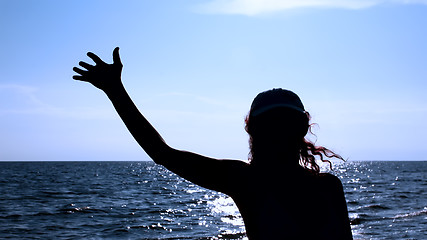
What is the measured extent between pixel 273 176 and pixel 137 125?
0.53 meters

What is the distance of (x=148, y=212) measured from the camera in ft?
64.6

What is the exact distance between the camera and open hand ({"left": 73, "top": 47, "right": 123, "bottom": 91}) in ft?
5.15

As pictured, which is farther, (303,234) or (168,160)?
(168,160)

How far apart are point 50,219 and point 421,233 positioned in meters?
14.4

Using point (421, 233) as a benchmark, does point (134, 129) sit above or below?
above

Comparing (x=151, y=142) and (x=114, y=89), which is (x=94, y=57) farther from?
(x=151, y=142)

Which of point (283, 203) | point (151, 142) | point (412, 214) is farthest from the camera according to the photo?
point (412, 214)

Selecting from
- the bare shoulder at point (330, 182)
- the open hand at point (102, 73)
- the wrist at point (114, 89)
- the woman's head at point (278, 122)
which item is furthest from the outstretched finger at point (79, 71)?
the bare shoulder at point (330, 182)

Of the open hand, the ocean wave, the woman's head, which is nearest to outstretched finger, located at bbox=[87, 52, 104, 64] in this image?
the open hand

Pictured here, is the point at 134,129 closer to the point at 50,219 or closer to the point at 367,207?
the point at 50,219

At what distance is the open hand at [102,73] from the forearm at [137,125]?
1.1 inches

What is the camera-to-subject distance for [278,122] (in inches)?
56.2

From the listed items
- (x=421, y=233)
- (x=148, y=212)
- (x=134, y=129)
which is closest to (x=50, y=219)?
(x=148, y=212)

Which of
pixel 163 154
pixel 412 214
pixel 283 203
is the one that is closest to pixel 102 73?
pixel 163 154
